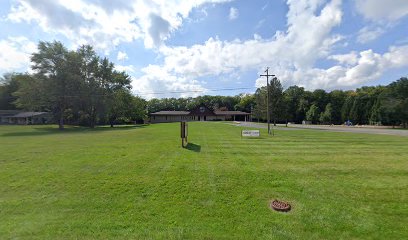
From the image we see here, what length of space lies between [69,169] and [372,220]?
9.24 metres

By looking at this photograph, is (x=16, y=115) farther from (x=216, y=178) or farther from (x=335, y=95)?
(x=335, y=95)

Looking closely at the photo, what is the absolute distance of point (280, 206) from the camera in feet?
19.2

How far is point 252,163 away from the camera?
10.1 meters

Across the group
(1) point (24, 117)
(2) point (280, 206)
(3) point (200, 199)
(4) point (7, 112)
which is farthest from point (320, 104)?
(4) point (7, 112)

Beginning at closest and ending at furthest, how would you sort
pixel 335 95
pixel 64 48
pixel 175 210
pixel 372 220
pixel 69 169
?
pixel 372 220, pixel 175 210, pixel 69 169, pixel 64 48, pixel 335 95

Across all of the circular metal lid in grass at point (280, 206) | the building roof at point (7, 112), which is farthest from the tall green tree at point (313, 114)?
the building roof at point (7, 112)

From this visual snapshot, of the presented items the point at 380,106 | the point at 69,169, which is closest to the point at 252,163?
the point at 69,169

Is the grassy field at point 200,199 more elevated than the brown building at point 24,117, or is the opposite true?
the brown building at point 24,117

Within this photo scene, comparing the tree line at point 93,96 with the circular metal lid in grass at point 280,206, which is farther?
the tree line at point 93,96

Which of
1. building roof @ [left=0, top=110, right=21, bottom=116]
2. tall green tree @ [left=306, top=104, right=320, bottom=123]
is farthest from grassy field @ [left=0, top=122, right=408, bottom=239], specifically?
building roof @ [left=0, top=110, right=21, bottom=116]

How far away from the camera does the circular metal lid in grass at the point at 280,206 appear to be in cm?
572

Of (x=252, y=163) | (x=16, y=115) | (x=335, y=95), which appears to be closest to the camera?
(x=252, y=163)

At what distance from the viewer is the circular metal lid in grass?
5.72m

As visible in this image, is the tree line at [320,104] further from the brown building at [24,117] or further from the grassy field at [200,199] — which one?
the brown building at [24,117]
